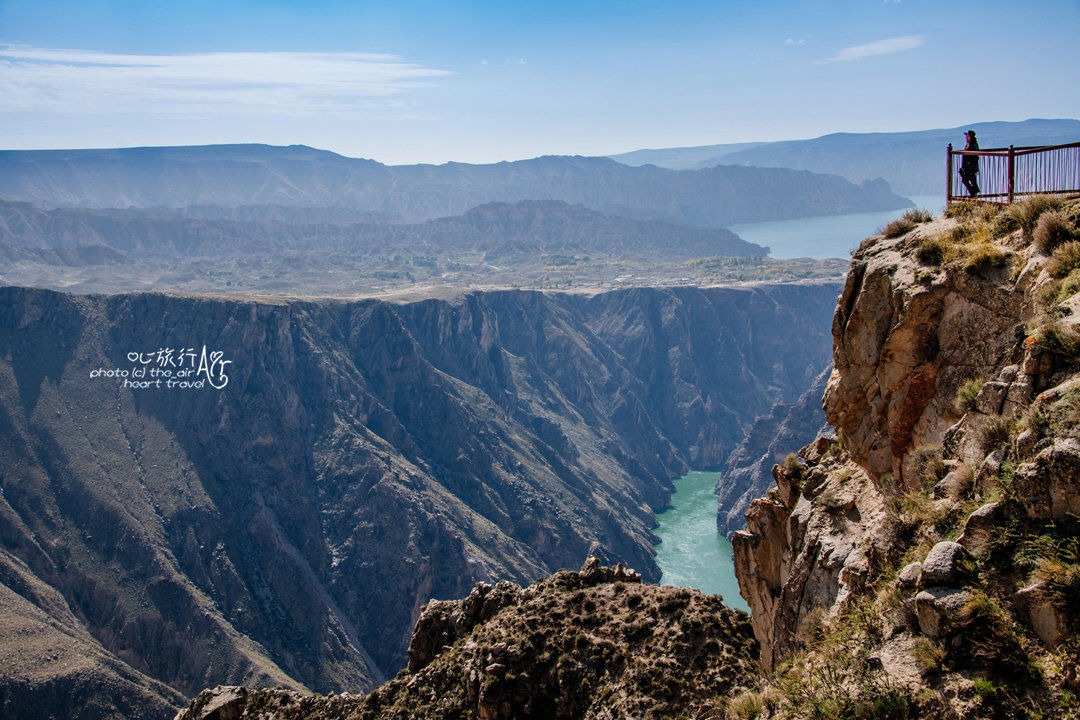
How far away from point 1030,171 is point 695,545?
5286 inches

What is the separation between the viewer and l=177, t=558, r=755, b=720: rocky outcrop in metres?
21.0

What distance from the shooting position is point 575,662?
2338cm

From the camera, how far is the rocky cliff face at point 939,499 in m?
10.3

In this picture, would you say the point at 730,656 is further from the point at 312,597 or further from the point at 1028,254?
the point at 312,597

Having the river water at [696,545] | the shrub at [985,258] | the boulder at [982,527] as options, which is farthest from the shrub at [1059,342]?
the river water at [696,545]

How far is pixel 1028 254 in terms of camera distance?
15602mm

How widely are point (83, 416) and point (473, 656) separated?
4508 inches

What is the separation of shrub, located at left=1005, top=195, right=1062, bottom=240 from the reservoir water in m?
95.6

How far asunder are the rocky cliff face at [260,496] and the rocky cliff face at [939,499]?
76.7 metres

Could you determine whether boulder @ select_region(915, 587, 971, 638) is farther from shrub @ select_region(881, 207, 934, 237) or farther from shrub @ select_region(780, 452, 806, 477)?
shrub @ select_region(881, 207, 934, 237)

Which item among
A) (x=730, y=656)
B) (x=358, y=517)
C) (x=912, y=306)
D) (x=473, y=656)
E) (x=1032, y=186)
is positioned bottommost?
(x=358, y=517)

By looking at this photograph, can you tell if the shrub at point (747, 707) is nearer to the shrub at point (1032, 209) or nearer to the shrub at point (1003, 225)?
the shrub at point (1032, 209)

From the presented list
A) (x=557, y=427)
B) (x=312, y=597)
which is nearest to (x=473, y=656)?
(x=312, y=597)

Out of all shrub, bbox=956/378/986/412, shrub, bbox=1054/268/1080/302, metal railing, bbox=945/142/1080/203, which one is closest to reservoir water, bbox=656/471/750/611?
metal railing, bbox=945/142/1080/203
